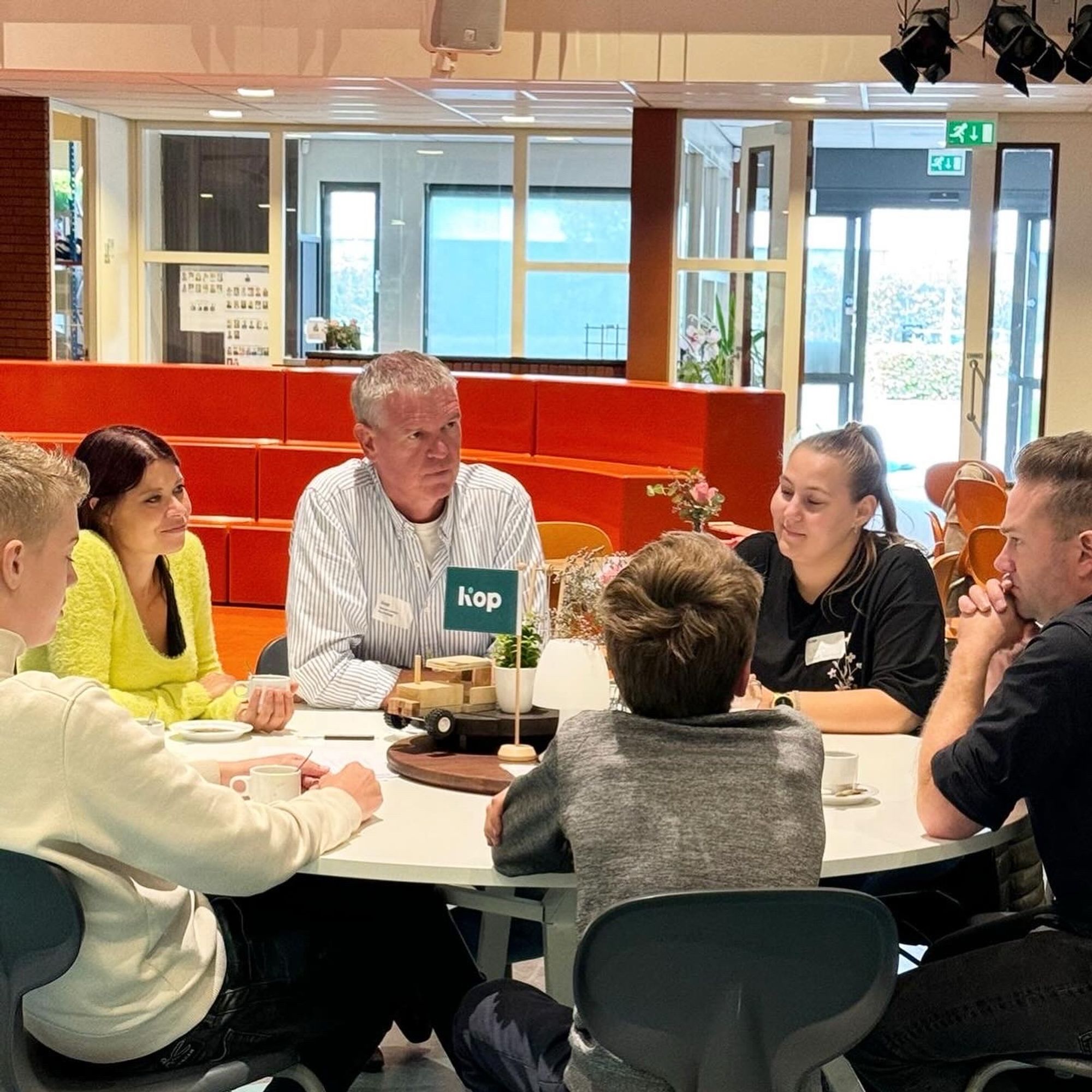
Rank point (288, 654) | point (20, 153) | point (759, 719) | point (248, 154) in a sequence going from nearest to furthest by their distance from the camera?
1. point (759, 719)
2. point (288, 654)
3. point (20, 153)
4. point (248, 154)

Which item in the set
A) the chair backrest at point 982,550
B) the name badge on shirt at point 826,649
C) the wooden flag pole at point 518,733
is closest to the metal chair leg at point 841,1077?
the wooden flag pole at point 518,733

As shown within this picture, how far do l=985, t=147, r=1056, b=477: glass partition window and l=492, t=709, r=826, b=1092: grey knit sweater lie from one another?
9.97m

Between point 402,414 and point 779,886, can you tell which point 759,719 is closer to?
point 779,886

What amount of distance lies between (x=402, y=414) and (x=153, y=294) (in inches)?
461

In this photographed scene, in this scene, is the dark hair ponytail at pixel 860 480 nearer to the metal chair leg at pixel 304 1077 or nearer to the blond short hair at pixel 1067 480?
the blond short hair at pixel 1067 480

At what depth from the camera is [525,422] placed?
30.9 feet

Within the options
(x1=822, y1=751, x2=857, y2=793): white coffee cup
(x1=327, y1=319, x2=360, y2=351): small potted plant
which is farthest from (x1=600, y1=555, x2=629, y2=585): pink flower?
(x1=327, y1=319, x2=360, y2=351): small potted plant

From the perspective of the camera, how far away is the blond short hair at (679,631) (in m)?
1.97

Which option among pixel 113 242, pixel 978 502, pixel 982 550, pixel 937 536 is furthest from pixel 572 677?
pixel 113 242

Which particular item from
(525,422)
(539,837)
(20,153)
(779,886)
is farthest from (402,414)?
(20,153)

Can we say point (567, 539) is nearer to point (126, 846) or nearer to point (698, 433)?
point (126, 846)

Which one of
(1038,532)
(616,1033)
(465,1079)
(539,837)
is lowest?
(465,1079)

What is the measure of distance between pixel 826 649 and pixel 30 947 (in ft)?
6.13

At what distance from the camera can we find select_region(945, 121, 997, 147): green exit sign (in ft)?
36.1
